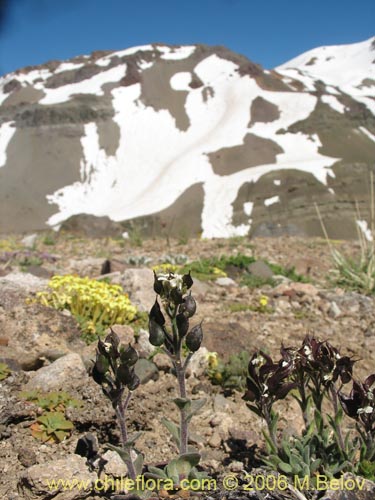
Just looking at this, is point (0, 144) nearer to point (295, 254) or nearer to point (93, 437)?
point (295, 254)

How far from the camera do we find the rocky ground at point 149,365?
116 inches

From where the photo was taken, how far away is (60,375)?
3639mm

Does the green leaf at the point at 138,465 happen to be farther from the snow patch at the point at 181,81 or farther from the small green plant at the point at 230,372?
the snow patch at the point at 181,81

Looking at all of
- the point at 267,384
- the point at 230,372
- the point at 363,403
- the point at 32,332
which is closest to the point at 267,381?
the point at 267,384

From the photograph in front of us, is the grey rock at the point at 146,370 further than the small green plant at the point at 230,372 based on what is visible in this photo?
No

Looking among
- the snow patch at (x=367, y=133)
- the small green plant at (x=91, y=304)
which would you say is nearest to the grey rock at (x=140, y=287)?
the small green plant at (x=91, y=304)

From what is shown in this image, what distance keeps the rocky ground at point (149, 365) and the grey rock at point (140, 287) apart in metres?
0.02

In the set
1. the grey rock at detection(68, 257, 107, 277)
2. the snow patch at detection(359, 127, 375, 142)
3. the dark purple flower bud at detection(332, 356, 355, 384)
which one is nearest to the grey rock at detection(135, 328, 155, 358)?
the dark purple flower bud at detection(332, 356, 355, 384)

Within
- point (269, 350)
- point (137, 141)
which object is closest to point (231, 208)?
point (137, 141)

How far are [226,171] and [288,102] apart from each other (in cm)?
1895

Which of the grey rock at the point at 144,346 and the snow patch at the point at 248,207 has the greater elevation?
the snow patch at the point at 248,207

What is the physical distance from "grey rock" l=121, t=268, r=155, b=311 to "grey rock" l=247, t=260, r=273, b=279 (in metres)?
2.40

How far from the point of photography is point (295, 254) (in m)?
10.7

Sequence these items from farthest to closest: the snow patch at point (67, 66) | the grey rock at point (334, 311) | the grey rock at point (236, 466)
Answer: the snow patch at point (67, 66), the grey rock at point (334, 311), the grey rock at point (236, 466)
